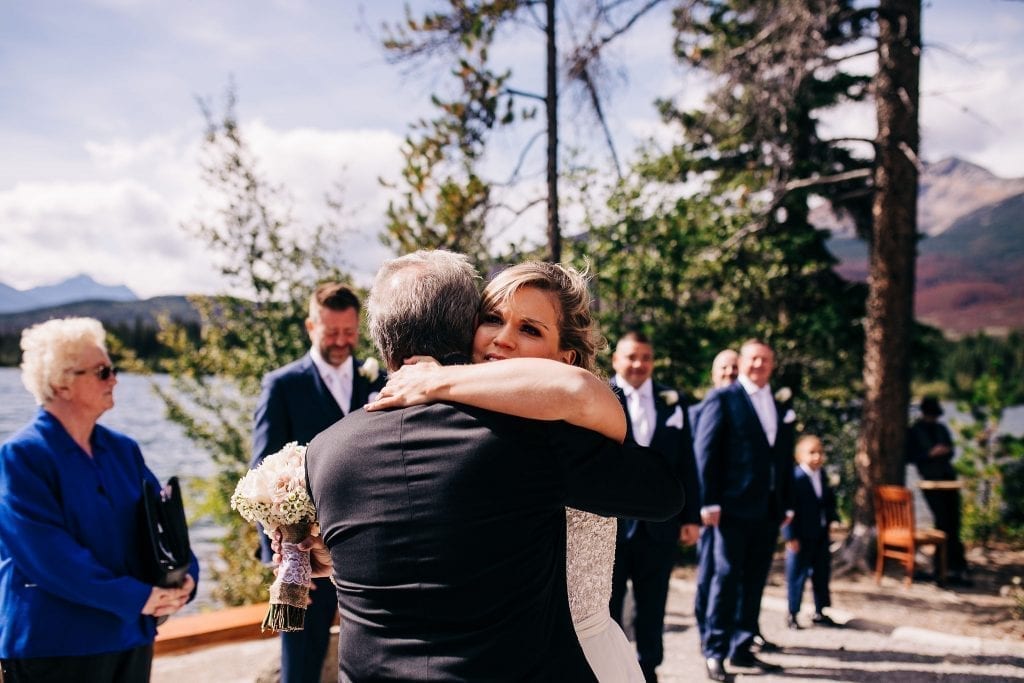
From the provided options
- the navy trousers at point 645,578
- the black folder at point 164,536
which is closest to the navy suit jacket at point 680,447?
the navy trousers at point 645,578

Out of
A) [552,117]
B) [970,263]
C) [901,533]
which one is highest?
[970,263]

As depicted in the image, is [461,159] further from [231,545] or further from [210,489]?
[231,545]

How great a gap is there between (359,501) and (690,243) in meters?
7.74

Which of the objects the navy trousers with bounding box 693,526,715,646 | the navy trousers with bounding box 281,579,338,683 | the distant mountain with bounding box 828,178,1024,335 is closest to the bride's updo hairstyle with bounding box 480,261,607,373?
the navy trousers with bounding box 281,579,338,683

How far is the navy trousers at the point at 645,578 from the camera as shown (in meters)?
4.76

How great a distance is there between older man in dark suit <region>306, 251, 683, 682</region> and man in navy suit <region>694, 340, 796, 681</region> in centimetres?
399

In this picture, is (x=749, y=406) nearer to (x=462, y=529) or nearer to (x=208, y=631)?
(x=208, y=631)

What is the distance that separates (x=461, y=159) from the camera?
242 inches

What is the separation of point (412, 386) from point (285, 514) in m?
0.76

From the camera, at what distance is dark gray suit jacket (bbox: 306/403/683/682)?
1.55 metres

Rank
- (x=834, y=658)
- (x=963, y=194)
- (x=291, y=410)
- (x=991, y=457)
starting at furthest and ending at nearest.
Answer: (x=963, y=194) < (x=991, y=457) < (x=834, y=658) < (x=291, y=410)

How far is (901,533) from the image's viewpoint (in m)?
8.25

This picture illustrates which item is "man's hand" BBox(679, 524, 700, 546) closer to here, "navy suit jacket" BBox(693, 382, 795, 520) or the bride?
"navy suit jacket" BBox(693, 382, 795, 520)

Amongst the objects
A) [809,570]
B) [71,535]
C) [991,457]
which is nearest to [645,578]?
[809,570]
